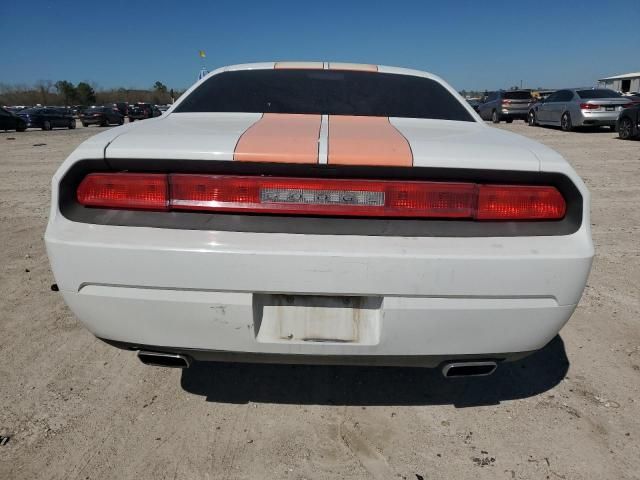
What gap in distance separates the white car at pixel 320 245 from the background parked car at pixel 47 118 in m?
30.0

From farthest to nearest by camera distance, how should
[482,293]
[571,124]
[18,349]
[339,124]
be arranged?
1. [571,124]
2. [18,349]
3. [339,124]
4. [482,293]

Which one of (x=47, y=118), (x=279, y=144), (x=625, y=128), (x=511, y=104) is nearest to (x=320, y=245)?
(x=279, y=144)

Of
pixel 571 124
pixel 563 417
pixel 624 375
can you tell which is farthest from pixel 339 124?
pixel 571 124

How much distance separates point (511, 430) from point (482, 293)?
2.78 ft

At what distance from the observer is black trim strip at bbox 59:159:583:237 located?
1.55 metres

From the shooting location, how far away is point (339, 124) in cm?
200

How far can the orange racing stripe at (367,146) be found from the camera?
1523 mm

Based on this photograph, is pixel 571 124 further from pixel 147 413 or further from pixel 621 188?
pixel 147 413

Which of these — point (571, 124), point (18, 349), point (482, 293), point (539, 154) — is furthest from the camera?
point (571, 124)

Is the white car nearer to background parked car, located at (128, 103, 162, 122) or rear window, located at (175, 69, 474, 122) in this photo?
rear window, located at (175, 69, 474, 122)

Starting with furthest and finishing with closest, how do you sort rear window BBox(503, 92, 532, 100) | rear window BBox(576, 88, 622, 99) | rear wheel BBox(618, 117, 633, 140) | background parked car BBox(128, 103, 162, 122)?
background parked car BBox(128, 103, 162, 122) → rear window BBox(503, 92, 532, 100) → rear window BBox(576, 88, 622, 99) → rear wheel BBox(618, 117, 633, 140)

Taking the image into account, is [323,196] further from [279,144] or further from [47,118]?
[47,118]

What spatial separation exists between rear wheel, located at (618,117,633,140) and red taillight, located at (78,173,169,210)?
14706mm

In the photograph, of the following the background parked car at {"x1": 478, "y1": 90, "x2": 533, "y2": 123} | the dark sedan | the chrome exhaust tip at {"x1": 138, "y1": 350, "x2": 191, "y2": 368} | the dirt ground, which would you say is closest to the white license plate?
the chrome exhaust tip at {"x1": 138, "y1": 350, "x2": 191, "y2": 368}
